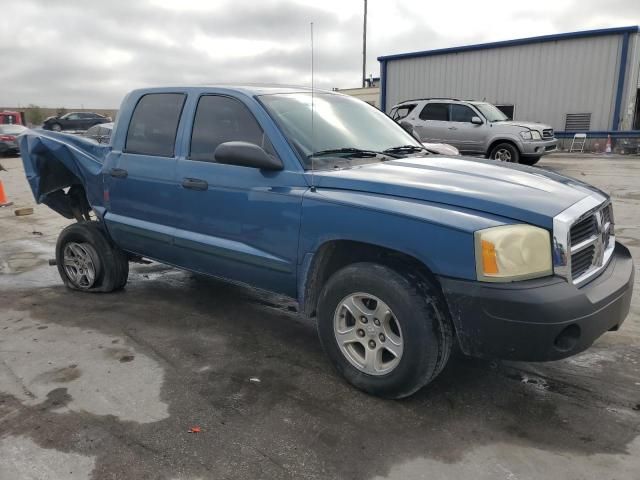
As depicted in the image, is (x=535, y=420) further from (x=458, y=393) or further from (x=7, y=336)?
(x=7, y=336)

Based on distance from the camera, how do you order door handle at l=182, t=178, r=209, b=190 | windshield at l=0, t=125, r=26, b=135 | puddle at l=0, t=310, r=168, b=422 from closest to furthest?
puddle at l=0, t=310, r=168, b=422 → door handle at l=182, t=178, r=209, b=190 → windshield at l=0, t=125, r=26, b=135

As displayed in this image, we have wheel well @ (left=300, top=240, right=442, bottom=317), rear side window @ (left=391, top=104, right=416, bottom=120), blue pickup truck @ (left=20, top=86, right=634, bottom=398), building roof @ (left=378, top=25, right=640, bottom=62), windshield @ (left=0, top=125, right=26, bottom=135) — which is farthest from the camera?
windshield @ (left=0, top=125, right=26, bottom=135)

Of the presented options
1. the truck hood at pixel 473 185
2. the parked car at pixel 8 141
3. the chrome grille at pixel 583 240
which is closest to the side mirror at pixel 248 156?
the truck hood at pixel 473 185

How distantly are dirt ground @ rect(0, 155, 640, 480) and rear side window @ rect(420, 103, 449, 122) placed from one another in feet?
35.7


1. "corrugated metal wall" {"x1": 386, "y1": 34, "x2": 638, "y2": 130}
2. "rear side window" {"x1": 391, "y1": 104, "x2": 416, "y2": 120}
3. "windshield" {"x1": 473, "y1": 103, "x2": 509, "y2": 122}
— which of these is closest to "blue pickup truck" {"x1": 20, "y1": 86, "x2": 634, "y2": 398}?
"windshield" {"x1": 473, "y1": 103, "x2": 509, "y2": 122}

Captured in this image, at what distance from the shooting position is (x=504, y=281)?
2564 millimetres

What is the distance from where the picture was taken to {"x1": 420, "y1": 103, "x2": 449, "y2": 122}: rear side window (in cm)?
1426

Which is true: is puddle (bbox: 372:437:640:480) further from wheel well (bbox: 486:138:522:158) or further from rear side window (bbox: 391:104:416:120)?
rear side window (bbox: 391:104:416:120)

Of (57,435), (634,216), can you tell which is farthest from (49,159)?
(634,216)

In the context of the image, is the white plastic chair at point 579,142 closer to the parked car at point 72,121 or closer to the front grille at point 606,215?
the front grille at point 606,215

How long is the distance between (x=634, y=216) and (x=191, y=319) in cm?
675

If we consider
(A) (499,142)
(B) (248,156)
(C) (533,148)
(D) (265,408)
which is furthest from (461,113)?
(D) (265,408)

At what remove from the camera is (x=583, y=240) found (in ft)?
9.46

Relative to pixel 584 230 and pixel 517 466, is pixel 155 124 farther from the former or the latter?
pixel 517 466
